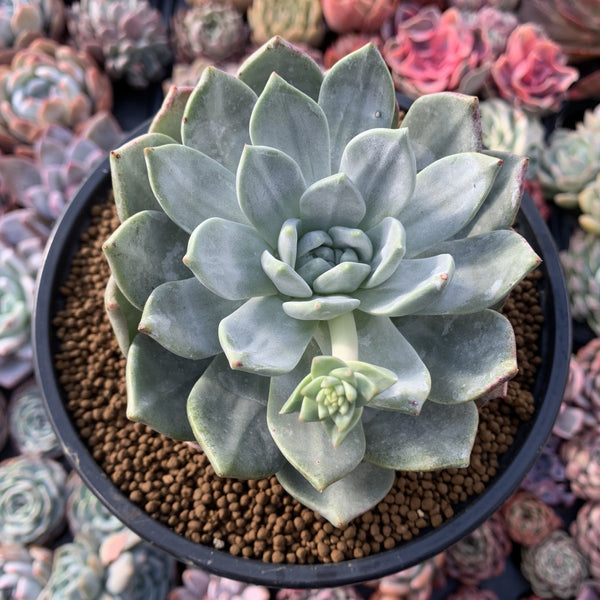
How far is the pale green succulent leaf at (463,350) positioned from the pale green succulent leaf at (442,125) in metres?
0.18

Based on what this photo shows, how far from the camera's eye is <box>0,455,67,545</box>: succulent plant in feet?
3.15

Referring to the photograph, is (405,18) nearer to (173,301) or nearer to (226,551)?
(173,301)

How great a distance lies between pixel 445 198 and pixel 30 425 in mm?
803

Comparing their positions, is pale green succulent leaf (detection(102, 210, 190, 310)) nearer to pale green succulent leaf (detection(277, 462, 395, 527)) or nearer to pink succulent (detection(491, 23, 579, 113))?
pale green succulent leaf (detection(277, 462, 395, 527))

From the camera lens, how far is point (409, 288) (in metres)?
0.56

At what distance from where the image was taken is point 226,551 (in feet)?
2.29

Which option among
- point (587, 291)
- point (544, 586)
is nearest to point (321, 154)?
point (587, 291)

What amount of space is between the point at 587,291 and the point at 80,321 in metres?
0.84

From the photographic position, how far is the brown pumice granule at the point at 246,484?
0.70 meters

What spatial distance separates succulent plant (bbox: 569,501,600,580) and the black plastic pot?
1.21 feet

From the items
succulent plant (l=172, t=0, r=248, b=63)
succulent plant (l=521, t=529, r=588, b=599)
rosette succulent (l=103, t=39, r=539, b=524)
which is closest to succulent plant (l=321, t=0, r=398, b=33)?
succulent plant (l=172, t=0, r=248, b=63)

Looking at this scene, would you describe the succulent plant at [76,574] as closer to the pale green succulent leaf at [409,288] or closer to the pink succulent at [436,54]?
the pale green succulent leaf at [409,288]

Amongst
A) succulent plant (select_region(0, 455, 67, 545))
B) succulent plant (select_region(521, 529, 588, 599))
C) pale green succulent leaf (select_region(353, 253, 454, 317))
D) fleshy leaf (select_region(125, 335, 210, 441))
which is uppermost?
pale green succulent leaf (select_region(353, 253, 454, 317))

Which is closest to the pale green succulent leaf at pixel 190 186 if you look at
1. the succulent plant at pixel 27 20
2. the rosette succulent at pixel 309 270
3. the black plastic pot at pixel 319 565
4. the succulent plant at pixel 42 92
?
the rosette succulent at pixel 309 270
